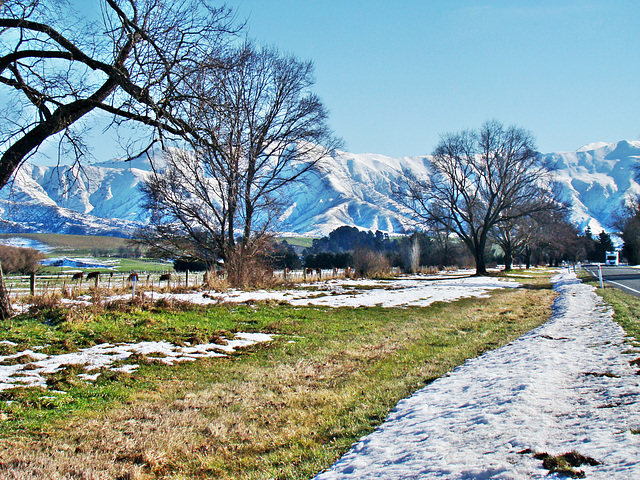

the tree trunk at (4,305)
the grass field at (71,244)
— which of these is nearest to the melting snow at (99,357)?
the tree trunk at (4,305)

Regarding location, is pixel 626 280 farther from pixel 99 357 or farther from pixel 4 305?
pixel 4 305

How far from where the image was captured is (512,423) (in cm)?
366

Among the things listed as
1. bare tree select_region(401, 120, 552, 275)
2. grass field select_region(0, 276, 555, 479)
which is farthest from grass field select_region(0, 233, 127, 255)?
grass field select_region(0, 276, 555, 479)

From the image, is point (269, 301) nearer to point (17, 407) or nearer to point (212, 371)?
point (212, 371)

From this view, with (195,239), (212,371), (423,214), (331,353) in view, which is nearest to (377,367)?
(331,353)

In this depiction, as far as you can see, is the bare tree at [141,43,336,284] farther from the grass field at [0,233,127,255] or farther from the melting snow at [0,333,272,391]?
the grass field at [0,233,127,255]

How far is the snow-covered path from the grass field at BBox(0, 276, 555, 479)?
436 mm

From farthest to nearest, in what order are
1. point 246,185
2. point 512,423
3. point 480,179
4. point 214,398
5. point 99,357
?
point 480,179 < point 246,185 < point 99,357 < point 214,398 < point 512,423

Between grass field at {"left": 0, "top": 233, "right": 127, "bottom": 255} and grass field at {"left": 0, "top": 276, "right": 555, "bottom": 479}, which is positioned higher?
grass field at {"left": 0, "top": 233, "right": 127, "bottom": 255}

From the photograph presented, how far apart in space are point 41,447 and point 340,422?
8.96ft

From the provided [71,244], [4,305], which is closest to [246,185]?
[4,305]

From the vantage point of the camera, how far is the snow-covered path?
2881mm

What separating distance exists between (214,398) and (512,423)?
3462 millimetres

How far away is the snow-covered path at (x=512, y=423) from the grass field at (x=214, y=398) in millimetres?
A: 436
